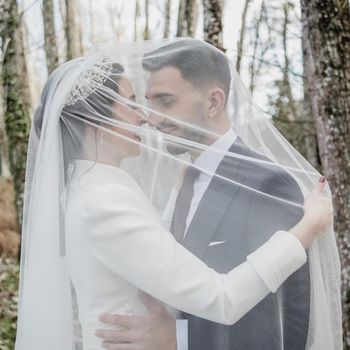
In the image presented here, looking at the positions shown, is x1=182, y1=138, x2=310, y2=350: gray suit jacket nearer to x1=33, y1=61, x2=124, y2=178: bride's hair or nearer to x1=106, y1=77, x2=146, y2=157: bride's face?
x1=106, y1=77, x2=146, y2=157: bride's face

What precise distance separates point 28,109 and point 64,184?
4.67 m

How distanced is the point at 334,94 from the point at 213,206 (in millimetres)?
2393

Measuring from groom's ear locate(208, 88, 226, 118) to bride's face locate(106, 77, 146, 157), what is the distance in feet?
0.98

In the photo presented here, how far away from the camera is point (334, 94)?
13.4 ft

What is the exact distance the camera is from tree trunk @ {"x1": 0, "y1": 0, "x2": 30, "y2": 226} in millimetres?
6035

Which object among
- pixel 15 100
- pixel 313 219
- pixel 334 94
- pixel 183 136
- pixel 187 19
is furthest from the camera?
pixel 187 19

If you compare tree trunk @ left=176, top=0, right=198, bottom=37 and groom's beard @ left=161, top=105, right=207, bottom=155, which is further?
tree trunk @ left=176, top=0, right=198, bottom=37

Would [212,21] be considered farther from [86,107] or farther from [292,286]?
[292,286]

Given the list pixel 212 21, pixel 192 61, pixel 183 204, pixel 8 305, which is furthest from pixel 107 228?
pixel 8 305

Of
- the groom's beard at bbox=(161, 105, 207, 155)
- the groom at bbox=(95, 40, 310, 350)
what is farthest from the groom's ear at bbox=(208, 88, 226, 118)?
the groom's beard at bbox=(161, 105, 207, 155)

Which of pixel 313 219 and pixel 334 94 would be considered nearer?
pixel 313 219

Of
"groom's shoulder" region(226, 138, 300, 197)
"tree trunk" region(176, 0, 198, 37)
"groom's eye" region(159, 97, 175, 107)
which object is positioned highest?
"groom's eye" region(159, 97, 175, 107)

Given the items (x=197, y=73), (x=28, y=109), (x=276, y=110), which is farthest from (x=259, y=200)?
(x=276, y=110)

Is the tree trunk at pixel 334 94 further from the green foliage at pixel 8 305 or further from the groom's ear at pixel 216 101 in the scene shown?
the green foliage at pixel 8 305
